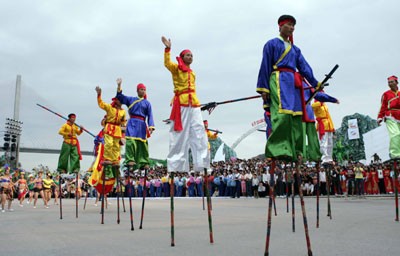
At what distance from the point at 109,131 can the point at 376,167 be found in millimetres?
19077

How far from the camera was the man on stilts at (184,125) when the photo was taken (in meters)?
6.05

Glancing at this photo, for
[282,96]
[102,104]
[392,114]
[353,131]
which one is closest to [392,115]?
[392,114]

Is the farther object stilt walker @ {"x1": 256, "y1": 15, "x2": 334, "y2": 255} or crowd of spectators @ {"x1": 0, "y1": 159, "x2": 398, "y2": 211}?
crowd of spectators @ {"x1": 0, "y1": 159, "x2": 398, "y2": 211}

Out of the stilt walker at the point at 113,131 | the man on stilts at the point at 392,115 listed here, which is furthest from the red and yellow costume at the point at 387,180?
the stilt walker at the point at 113,131

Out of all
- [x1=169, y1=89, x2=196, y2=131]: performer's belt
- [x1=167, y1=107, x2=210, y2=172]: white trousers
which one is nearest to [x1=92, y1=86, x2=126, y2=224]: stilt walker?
[x1=169, y1=89, x2=196, y2=131]: performer's belt

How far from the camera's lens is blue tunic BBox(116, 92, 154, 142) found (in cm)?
894

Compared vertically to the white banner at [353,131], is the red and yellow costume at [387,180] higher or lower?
lower

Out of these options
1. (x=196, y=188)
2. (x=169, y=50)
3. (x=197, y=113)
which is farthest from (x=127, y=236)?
(x=196, y=188)

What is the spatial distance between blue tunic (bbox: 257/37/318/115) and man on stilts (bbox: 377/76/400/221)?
4.21 metres

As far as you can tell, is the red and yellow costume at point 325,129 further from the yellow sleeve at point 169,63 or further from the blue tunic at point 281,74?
the blue tunic at point 281,74

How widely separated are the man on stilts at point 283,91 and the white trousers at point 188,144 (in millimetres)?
1709

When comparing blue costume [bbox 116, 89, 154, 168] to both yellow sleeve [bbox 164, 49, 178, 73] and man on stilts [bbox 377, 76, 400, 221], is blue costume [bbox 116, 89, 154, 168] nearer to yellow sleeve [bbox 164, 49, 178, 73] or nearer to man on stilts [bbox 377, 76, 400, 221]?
yellow sleeve [bbox 164, 49, 178, 73]

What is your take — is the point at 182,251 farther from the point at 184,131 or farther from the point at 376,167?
the point at 376,167

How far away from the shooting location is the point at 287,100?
4.52 m
